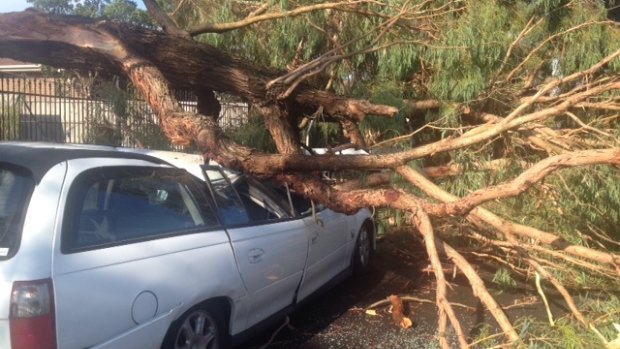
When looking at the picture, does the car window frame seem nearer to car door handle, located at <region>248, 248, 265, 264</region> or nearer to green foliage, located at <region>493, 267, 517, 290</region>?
car door handle, located at <region>248, 248, 265, 264</region>

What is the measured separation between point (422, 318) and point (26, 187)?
154 inches

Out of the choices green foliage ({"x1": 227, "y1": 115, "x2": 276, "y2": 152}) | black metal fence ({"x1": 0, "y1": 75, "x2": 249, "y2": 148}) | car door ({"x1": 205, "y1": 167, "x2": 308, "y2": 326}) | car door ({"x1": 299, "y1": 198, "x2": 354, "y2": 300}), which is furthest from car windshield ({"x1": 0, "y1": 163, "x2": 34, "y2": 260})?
green foliage ({"x1": 227, "y1": 115, "x2": 276, "y2": 152})

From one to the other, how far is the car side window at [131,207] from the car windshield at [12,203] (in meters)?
0.22

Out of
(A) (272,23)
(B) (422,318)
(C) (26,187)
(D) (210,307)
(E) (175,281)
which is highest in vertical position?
(A) (272,23)

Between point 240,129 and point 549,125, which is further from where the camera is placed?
point 240,129

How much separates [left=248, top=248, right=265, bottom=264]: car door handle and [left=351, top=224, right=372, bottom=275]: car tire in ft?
7.96

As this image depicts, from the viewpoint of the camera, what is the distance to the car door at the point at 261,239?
4793mm

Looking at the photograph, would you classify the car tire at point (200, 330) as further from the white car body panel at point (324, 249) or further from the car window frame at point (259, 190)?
the white car body panel at point (324, 249)

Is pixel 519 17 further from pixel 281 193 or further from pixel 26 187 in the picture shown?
pixel 26 187

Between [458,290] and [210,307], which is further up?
[210,307]

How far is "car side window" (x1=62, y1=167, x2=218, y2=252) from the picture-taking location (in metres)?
3.62

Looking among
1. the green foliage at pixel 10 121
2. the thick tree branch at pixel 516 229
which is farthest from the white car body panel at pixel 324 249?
the green foliage at pixel 10 121

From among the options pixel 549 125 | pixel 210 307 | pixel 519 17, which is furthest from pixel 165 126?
pixel 519 17

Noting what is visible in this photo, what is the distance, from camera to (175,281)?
4.02 metres
